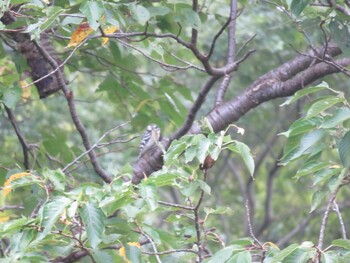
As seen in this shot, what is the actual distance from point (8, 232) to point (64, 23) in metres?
0.83

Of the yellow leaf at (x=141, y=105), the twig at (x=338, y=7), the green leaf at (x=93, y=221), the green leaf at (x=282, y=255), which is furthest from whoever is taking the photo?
the yellow leaf at (x=141, y=105)

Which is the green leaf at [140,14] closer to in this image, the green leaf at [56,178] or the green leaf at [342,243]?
the green leaf at [56,178]

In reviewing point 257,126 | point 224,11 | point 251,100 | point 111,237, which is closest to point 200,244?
point 111,237

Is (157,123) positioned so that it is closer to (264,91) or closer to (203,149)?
(264,91)

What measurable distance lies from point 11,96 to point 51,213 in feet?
3.59

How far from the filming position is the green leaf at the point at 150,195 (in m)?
2.12

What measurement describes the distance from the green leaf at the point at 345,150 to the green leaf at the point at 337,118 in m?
0.09

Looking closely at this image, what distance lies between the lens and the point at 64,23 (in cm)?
270

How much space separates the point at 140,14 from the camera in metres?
2.79

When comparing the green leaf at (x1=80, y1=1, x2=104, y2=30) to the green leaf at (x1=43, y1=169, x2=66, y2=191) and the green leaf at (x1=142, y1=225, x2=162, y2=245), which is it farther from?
the green leaf at (x1=142, y1=225, x2=162, y2=245)

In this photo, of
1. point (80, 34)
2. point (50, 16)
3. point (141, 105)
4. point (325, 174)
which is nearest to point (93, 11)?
point (50, 16)

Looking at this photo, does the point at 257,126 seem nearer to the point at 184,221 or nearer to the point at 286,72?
the point at 286,72

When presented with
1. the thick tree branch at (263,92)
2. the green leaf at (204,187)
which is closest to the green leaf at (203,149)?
the green leaf at (204,187)

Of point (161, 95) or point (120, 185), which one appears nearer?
point (120, 185)
